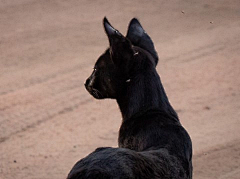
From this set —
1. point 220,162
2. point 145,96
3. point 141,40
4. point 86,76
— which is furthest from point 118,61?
point 86,76

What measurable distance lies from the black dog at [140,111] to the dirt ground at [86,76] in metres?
2.60

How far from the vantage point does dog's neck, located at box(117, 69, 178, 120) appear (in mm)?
5280

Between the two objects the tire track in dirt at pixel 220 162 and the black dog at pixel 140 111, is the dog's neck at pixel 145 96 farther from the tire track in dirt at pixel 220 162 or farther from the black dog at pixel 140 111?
the tire track in dirt at pixel 220 162

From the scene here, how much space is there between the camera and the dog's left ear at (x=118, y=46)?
4.94 metres

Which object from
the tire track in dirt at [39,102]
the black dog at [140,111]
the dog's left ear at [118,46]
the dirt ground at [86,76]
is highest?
the dog's left ear at [118,46]

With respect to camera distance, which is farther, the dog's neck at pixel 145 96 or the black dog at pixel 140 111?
the dog's neck at pixel 145 96

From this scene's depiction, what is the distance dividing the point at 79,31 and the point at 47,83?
2796mm

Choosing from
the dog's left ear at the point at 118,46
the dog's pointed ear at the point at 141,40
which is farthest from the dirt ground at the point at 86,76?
the dog's left ear at the point at 118,46

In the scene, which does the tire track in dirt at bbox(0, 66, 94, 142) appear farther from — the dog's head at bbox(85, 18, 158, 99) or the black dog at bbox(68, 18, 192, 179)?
the black dog at bbox(68, 18, 192, 179)

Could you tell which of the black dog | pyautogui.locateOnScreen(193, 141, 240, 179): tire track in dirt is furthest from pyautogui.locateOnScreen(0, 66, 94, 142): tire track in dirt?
the black dog

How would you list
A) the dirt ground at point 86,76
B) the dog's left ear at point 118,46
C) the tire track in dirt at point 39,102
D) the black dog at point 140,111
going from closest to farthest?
the black dog at point 140,111 < the dog's left ear at point 118,46 < the dirt ground at point 86,76 < the tire track in dirt at point 39,102

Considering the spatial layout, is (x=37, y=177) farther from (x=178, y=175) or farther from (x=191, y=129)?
(x=178, y=175)

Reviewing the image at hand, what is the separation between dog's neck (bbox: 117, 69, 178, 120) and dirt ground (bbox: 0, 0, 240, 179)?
262 centimetres

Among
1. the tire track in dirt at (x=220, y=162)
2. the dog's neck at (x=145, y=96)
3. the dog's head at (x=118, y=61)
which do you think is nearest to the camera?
the dog's head at (x=118, y=61)
